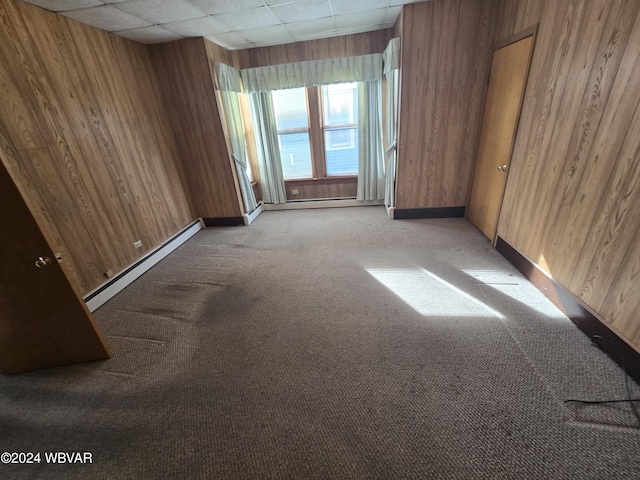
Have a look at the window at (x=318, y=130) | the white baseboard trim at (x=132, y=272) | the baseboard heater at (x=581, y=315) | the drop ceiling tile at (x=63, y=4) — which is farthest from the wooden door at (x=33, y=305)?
the window at (x=318, y=130)

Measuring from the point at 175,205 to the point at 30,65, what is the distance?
188cm

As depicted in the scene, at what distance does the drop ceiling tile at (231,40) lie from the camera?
10.8 feet

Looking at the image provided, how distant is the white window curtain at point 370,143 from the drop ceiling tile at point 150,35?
98.4 inches

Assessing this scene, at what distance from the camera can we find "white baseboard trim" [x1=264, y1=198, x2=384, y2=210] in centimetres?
465

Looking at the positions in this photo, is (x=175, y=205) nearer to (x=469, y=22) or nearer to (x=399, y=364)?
(x=399, y=364)

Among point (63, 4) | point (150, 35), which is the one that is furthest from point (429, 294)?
point (150, 35)

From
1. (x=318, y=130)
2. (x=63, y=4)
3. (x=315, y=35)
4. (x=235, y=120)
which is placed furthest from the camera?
(x=318, y=130)

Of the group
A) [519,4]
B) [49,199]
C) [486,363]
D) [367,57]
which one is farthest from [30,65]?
[519,4]

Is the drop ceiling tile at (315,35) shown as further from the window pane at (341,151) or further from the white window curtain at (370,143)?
the window pane at (341,151)

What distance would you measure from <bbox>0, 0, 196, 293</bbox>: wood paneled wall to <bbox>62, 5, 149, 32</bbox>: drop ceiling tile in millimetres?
93

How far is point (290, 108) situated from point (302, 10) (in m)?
1.68

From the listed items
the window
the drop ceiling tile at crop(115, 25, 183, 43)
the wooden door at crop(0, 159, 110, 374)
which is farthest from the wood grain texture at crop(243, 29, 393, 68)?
the wooden door at crop(0, 159, 110, 374)

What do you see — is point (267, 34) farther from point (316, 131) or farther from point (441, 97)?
point (441, 97)

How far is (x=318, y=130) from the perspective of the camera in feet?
14.4
